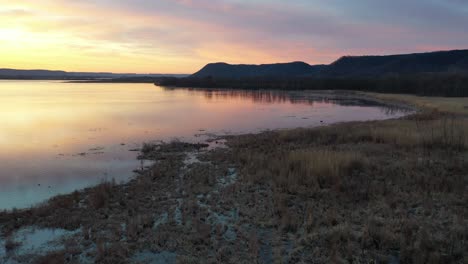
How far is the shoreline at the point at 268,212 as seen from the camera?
6203mm

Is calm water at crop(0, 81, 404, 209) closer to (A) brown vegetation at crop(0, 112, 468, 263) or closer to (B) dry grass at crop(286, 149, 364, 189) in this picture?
(A) brown vegetation at crop(0, 112, 468, 263)

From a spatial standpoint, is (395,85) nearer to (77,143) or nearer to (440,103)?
(440,103)

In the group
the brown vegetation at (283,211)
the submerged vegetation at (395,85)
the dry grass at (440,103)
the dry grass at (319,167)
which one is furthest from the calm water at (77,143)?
the submerged vegetation at (395,85)

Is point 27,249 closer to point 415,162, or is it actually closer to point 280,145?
point 415,162

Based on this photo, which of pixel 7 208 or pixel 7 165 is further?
pixel 7 165

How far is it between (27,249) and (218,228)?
3.57 metres

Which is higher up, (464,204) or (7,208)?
(464,204)

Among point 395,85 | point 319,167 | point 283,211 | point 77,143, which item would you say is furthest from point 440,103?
point 395,85

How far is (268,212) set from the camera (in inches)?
317

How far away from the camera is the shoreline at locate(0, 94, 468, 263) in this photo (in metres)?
6.20

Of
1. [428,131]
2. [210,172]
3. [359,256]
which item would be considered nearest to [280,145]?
[210,172]

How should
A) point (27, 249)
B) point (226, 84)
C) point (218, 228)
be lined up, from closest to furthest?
point (27, 249), point (218, 228), point (226, 84)

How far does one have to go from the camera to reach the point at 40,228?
761 centimetres

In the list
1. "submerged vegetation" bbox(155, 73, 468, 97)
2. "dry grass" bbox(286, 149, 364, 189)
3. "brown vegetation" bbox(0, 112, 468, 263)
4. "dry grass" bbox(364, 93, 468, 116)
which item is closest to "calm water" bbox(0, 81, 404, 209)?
"brown vegetation" bbox(0, 112, 468, 263)
